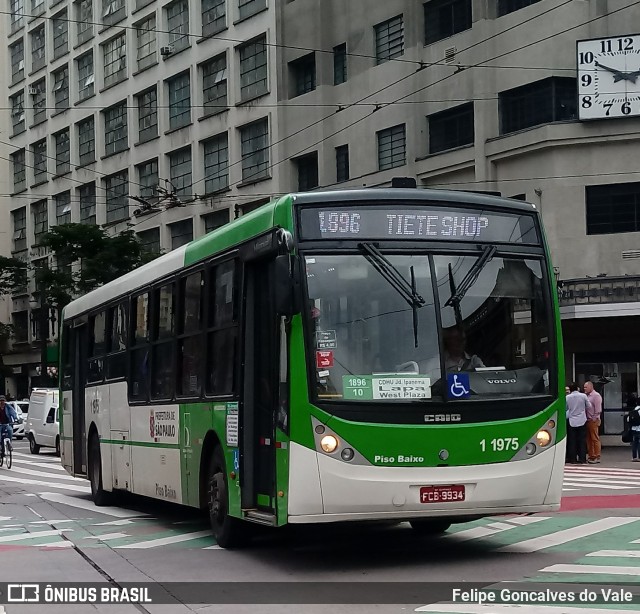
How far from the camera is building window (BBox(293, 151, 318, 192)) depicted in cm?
4474

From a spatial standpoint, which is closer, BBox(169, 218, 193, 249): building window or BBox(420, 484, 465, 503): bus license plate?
BBox(420, 484, 465, 503): bus license plate

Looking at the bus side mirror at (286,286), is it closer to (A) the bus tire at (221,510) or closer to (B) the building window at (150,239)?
(A) the bus tire at (221,510)

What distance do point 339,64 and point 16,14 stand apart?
35.8 metres

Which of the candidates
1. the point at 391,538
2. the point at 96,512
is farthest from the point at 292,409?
the point at 96,512

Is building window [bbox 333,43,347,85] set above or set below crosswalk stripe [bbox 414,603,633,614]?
above

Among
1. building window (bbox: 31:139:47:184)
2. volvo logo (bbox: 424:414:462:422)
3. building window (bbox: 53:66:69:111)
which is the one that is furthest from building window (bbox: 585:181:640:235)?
building window (bbox: 31:139:47:184)

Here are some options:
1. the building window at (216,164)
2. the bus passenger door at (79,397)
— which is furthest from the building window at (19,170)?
the bus passenger door at (79,397)

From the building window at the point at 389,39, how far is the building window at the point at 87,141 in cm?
2605

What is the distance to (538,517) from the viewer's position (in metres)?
14.5

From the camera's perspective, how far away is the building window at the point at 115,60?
199ft

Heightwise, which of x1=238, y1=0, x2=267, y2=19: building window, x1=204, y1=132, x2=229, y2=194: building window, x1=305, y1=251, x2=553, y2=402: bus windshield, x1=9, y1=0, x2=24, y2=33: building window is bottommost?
x1=305, y1=251, x2=553, y2=402: bus windshield

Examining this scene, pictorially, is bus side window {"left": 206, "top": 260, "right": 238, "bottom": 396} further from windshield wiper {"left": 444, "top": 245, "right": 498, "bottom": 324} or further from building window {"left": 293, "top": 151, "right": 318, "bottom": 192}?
building window {"left": 293, "top": 151, "right": 318, "bottom": 192}

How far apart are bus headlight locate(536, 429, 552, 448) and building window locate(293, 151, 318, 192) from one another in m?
33.7

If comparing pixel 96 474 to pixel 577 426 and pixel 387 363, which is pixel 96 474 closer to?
pixel 387 363
